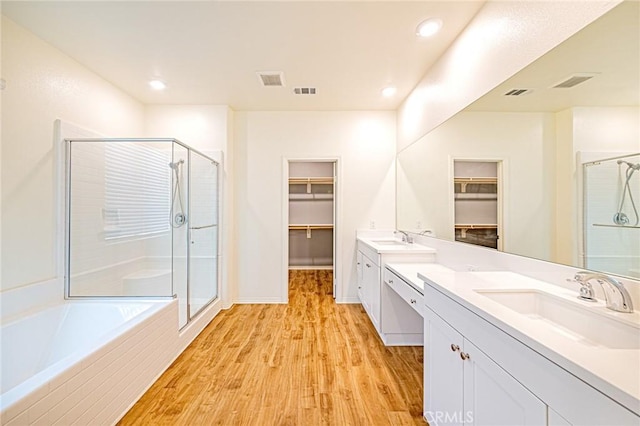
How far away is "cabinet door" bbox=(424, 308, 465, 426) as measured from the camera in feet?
4.21

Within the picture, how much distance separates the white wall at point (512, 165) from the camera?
1500mm

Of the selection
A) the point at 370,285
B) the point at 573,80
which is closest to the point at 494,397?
the point at 573,80

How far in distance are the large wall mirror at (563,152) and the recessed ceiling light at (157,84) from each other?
114 inches

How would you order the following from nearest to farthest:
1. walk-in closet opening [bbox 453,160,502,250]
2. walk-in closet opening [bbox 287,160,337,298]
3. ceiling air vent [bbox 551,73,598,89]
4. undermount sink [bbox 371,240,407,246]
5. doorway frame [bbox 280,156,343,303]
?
ceiling air vent [bbox 551,73,598,89]
walk-in closet opening [bbox 453,160,502,250]
undermount sink [bbox 371,240,407,246]
doorway frame [bbox 280,156,343,303]
walk-in closet opening [bbox 287,160,337,298]

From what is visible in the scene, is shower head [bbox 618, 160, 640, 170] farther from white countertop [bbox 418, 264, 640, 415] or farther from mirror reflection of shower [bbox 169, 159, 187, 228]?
mirror reflection of shower [bbox 169, 159, 187, 228]

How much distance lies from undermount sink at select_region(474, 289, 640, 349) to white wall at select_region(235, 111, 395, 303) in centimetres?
256

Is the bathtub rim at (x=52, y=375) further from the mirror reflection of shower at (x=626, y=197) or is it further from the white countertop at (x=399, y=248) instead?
the mirror reflection of shower at (x=626, y=197)

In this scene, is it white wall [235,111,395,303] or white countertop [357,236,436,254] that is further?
white wall [235,111,395,303]

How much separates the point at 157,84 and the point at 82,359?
272 cm

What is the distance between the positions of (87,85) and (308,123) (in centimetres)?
234

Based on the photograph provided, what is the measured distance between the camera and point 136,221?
9.84 feet

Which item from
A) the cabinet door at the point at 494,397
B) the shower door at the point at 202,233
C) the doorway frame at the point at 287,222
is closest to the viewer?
the cabinet door at the point at 494,397

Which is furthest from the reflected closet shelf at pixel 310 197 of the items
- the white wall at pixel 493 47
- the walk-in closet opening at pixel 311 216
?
the white wall at pixel 493 47

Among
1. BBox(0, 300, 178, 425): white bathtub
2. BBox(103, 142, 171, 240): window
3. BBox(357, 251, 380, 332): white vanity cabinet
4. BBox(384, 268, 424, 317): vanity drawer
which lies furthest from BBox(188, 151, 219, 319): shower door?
BBox(384, 268, 424, 317): vanity drawer
